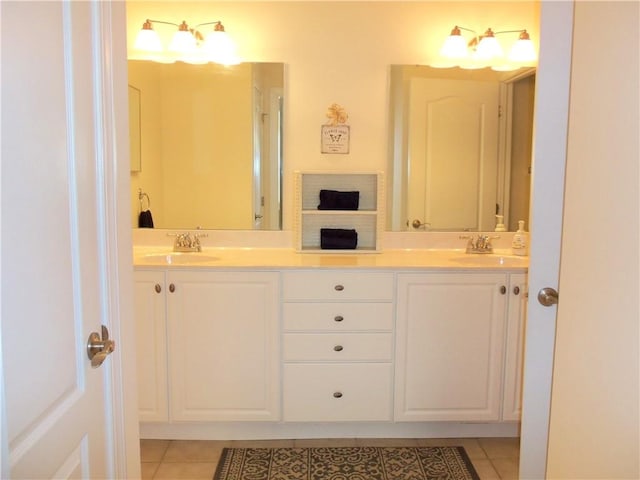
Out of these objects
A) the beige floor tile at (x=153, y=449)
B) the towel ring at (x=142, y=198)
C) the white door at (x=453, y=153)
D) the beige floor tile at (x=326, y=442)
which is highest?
the white door at (x=453, y=153)

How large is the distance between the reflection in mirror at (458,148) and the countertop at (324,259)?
0.22m

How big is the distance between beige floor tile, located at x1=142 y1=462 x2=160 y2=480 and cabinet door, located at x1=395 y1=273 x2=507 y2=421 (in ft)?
3.70

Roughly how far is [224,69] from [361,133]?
33.2 inches

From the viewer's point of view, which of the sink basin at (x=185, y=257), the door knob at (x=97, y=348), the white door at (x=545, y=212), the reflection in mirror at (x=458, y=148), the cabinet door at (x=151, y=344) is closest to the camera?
the door knob at (x=97, y=348)

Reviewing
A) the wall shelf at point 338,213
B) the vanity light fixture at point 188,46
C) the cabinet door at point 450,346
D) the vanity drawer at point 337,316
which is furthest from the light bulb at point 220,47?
the cabinet door at point 450,346

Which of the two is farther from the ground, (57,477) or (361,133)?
(361,133)

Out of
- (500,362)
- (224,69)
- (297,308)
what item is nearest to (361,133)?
(224,69)

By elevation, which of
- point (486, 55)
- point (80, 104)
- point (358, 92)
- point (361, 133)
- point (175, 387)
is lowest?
point (175, 387)

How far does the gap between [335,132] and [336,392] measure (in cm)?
138

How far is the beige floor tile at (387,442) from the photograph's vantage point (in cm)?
234

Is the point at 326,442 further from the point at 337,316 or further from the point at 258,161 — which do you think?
the point at 258,161

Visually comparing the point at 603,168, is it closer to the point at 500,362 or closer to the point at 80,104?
the point at 80,104

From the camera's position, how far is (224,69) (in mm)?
2682

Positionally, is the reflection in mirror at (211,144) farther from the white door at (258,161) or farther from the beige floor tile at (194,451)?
the beige floor tile at (194,451)
